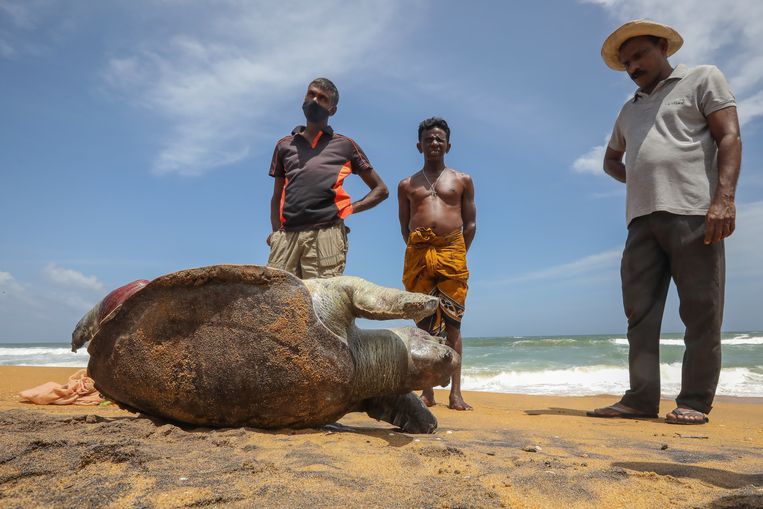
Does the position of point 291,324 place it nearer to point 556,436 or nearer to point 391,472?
point 391,472

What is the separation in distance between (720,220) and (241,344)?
2.99 meters

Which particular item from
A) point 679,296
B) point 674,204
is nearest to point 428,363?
point 679,296

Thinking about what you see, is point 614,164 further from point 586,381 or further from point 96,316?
point 586,381

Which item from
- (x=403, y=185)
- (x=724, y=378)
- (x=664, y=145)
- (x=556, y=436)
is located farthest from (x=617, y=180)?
(x=724, y=378)

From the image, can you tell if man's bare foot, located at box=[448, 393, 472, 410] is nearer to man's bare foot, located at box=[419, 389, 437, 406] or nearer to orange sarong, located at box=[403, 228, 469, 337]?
man's bare foot, located at box=[419, 389, 437, 406]

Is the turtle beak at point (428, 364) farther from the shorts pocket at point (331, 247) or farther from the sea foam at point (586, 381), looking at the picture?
the sea foam at point (586, 381)

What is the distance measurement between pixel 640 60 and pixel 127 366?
3788 mm

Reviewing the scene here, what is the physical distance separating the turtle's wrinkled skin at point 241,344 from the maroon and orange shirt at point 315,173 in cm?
126

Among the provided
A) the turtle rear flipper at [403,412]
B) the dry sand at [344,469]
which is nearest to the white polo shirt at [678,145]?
the dry sand at [344,469]

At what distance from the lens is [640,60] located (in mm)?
3912

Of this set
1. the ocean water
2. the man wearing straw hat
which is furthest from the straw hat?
the ocean water

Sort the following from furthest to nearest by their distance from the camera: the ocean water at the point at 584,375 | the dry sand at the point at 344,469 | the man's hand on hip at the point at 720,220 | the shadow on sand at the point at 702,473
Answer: the ocean water at the point at 584,375
the man's hand on hip at the point at 720,220
the shadow on sand at the point at 702,473
the dry sand at the point at 344,469

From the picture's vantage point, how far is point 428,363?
252cm

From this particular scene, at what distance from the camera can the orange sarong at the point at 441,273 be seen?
446 cm
